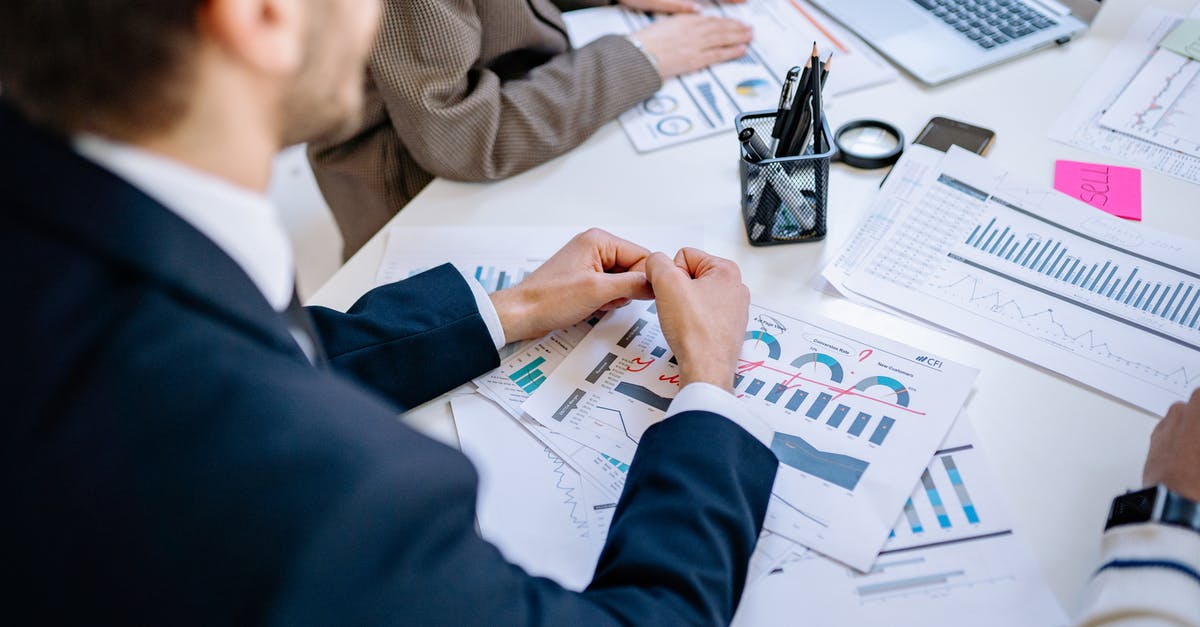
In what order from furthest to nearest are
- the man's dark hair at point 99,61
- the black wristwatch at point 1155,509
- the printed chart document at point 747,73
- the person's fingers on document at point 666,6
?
1. the person's fingers on document at point 666,6
2. the printed chart document at point 747,73
3. the black wristwatch at point 1155,509
4. the man's dark hair at point 99,61

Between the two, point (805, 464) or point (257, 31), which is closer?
point (257, 31)

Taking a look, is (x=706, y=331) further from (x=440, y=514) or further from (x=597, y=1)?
(x=597, y=1)

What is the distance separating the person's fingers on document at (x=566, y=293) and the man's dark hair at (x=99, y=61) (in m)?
0.44

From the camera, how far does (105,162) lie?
0.49m

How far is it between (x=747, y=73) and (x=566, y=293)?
0.53 m

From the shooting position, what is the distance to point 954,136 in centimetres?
105

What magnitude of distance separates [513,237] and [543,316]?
0.58ft

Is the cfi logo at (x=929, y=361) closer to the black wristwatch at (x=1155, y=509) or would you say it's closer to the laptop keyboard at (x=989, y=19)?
the black wristwatch at (x=1155, y=509)

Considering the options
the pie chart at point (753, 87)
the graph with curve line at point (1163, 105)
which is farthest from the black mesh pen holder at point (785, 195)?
the graph with curve line at point (1163, 105)

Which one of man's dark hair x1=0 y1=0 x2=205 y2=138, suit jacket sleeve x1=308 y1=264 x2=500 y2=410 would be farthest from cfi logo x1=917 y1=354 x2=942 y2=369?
man's dark hair x1=0 y1=0 x2=205 y2=138

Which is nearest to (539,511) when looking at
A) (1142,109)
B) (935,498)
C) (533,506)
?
(533,506)

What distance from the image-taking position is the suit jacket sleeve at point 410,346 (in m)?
0.85

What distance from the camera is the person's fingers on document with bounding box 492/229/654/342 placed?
88 centimetres

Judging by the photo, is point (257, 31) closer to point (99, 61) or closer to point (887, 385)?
point (99, 61)
